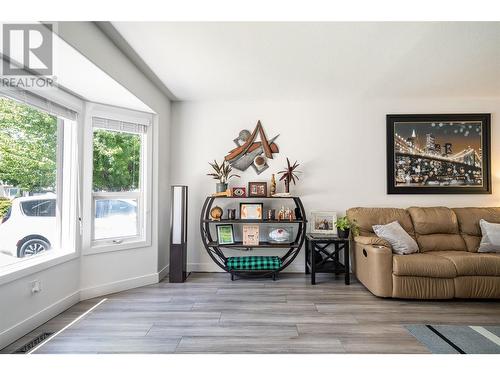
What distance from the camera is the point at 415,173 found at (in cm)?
404

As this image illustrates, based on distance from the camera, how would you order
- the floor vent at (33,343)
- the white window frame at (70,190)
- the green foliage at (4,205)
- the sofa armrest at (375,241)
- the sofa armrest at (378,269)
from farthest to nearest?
the sofa armrest at (375,241)
the sofa armrest at (378,269)
the white window frame at (70,190)
the green foliage at (4,205)
the floor vent at (33,343)

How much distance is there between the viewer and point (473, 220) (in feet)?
12.0

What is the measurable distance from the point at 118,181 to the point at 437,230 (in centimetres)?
405

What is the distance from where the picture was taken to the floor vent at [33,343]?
2041 mm

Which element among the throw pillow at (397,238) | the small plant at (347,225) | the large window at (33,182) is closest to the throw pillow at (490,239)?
the throw pillow at (397,238)

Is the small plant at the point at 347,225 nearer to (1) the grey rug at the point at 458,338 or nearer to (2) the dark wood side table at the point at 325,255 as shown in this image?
(2) the dark wood side table at the point at 325,255

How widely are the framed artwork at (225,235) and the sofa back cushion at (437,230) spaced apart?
2423 millimetres

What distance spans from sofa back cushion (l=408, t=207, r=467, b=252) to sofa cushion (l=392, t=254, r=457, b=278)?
0.60m

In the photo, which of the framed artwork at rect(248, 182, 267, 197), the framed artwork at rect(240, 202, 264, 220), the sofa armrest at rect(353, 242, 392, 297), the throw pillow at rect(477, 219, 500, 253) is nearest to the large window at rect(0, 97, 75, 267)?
the framed artwork at rect(240, 202, 264, 220)

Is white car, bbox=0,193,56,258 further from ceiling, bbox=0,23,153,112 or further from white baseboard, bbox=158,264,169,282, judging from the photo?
white baseboard, bbox=158,264,169,282

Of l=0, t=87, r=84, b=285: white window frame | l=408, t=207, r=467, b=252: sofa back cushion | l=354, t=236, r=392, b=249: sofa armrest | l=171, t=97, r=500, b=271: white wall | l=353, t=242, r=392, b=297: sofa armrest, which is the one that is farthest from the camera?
l=171, t=97, r=500, b=271: white wall

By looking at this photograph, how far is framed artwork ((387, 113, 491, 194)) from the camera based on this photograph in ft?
13.1

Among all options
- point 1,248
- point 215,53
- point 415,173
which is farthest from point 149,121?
point 415,173
